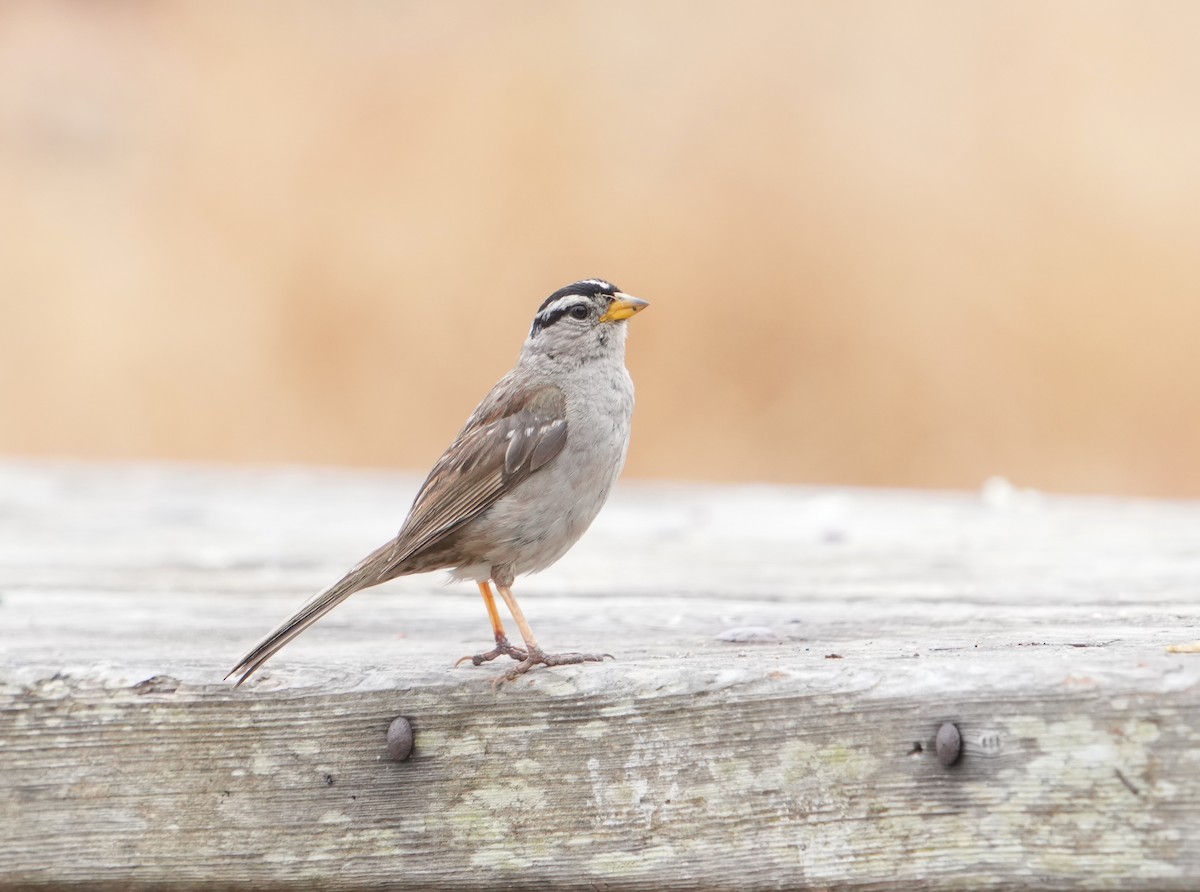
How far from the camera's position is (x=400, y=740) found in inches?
94.8

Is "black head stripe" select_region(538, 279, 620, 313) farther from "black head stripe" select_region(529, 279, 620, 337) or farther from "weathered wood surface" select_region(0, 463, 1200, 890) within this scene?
"weathered wood surface" select_region(0, 463, 1200, 890)

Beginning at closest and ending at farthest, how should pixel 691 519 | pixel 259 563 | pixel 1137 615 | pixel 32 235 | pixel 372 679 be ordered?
pixel 372 679
pixel 1137 615
pixel 259 563
pixel 691 519
pixel 32 235

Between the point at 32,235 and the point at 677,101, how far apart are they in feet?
13.0

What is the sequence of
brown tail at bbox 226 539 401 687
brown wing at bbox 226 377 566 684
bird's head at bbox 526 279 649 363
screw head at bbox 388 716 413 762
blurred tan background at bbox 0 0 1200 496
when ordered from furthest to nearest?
blurred tan background at bbox 0 0 1200 496 < bird's head at bbox 526 279 649 363 < brown wing at bbox 226 377 566 684 < brown tail at bbox 226 539 401 687 < screw head at bbox 388 716 413 762

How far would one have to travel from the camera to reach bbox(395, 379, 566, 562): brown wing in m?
3.11

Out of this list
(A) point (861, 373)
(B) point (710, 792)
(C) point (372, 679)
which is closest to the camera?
(B) point (710, 792)

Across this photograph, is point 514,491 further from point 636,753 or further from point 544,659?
point 636,753

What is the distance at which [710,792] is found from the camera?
7.45 feet

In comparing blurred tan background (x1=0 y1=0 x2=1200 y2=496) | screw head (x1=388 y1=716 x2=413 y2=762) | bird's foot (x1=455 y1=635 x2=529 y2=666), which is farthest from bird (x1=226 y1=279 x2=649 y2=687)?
blurred tan background (x1=0 y1=0 x2=1200 y2=496)

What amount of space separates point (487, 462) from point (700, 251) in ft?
17.9

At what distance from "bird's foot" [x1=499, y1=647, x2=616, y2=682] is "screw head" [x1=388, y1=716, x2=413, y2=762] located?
0.57 feet

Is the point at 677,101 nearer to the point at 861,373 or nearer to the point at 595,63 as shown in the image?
the point at 595,63

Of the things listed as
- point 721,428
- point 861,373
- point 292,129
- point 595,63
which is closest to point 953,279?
point 861,373

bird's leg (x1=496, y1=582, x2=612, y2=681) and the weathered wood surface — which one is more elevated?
bird's leg (x1=496, y1=582, x2=612, y2=681)
